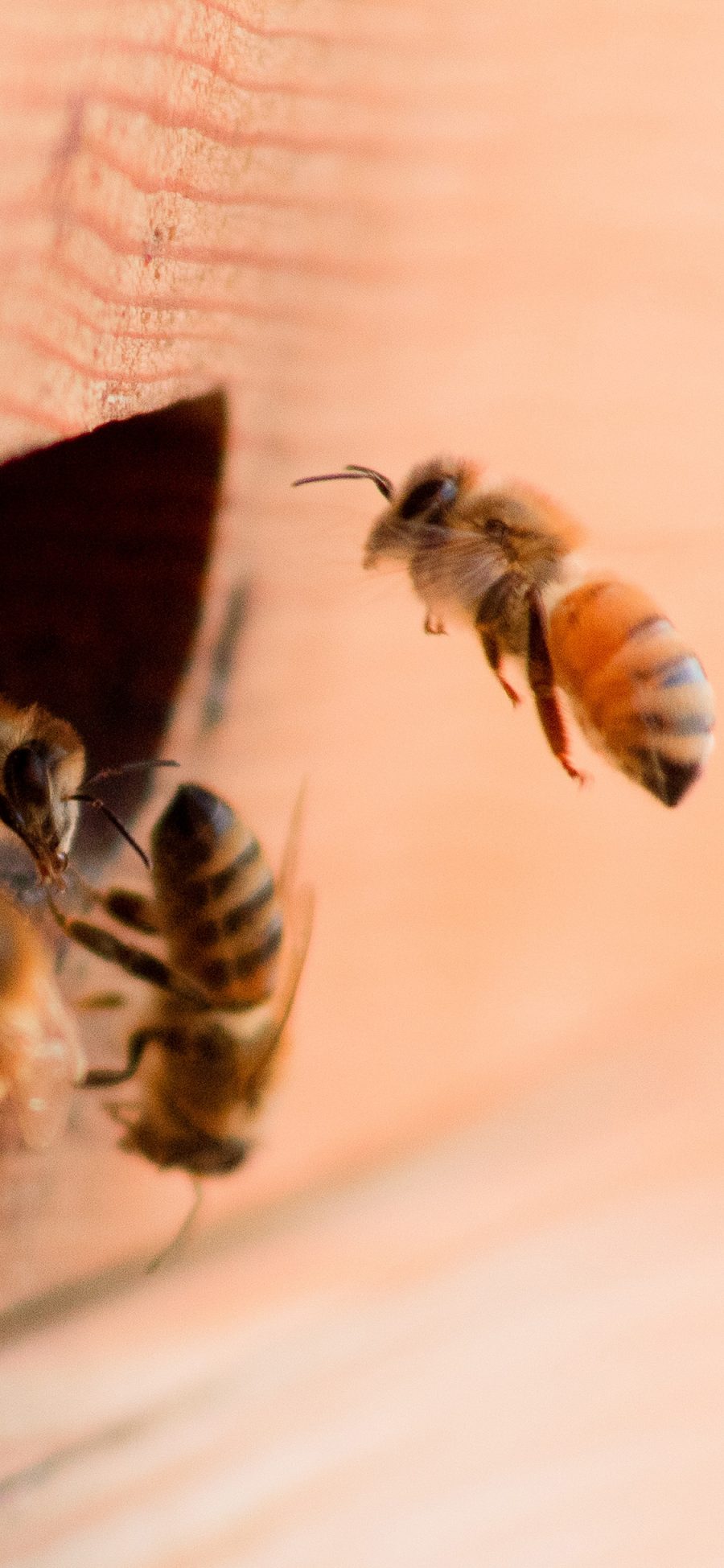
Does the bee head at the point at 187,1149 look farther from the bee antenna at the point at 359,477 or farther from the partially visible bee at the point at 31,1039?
the bee antenna at the point at 359,477

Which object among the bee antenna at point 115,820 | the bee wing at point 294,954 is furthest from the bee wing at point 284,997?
the bee antenna at point 115,820

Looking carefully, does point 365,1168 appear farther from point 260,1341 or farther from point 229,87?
point 229,87

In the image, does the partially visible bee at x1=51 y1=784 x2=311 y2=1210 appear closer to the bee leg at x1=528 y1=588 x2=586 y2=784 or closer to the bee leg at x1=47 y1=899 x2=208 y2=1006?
the bee leg at x1=47 y1=899 x2=208 y2=1006

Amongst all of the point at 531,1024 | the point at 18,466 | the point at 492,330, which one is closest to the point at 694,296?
the point at 492,330

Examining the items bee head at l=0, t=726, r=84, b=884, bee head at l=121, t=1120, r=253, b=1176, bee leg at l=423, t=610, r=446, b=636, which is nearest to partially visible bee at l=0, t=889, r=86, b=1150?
bee head at l=0, t=726, r=84, b=884

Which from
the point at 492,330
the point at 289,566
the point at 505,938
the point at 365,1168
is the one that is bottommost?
the point at 365,1168

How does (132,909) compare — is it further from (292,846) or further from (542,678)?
(542,678)

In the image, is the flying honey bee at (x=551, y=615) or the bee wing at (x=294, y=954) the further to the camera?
the bee wing at (x=294, y=954)
